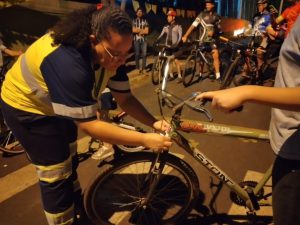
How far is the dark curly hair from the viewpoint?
1875 millimetres

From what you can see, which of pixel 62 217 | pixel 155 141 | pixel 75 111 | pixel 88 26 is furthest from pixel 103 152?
pixel 88 26

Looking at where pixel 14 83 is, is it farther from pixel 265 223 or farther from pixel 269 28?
pixel 269 28

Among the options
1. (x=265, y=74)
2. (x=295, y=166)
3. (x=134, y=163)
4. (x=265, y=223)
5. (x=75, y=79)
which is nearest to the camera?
(x=295, y=166)

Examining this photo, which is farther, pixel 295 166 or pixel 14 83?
pixel 14 83

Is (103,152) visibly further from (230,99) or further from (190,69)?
(190,69)

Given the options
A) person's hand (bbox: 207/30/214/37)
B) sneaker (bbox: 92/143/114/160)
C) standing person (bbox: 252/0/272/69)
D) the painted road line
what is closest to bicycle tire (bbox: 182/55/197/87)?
person's hand (bbox: 207/30/214/37)

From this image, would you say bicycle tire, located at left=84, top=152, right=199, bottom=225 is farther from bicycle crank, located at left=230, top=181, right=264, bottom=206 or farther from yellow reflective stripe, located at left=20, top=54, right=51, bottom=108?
yellow reflective stripe, located at left=20, top=54, right=51, bottom=108

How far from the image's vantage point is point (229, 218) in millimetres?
3164

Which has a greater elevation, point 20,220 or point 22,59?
point 22,59

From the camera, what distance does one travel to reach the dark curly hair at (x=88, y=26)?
188 centimetres

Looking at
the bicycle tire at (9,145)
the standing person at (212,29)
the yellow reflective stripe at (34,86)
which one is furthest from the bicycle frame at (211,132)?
the standing person at (212,29)

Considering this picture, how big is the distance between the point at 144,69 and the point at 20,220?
7200 millimetres

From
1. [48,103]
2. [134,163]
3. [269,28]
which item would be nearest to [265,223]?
[134,163]

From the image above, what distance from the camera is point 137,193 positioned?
3.09 meters
